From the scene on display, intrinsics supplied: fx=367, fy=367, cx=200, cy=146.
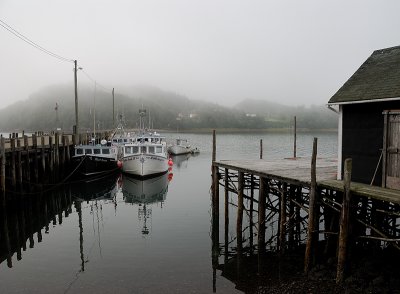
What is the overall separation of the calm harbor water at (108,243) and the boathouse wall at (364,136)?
21.2 ft

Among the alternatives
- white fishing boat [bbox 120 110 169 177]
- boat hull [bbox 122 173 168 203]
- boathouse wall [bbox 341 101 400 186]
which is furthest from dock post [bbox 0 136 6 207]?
boathouse wall [bbox 341 101 400 186]

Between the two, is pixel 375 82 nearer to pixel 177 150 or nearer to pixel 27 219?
pixel 27 219

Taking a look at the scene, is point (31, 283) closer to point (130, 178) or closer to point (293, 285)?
point (293, 285)

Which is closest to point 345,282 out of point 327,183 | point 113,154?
point 327,183

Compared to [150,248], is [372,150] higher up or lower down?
higher up

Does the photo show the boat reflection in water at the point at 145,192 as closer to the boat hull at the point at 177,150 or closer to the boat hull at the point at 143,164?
the boat hull at the point at 143,164

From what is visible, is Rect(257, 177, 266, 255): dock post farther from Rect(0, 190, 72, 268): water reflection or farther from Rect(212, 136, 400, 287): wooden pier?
Rect(0, 190, 72, 268): water reflection

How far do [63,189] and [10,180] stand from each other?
7338mm

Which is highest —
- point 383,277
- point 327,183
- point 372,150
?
point 372,150

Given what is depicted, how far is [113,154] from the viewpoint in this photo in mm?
41438

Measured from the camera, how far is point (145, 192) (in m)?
33.5

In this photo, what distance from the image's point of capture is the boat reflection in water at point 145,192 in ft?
85.4

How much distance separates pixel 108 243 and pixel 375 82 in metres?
14.4

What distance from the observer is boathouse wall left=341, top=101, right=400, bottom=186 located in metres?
13.0
